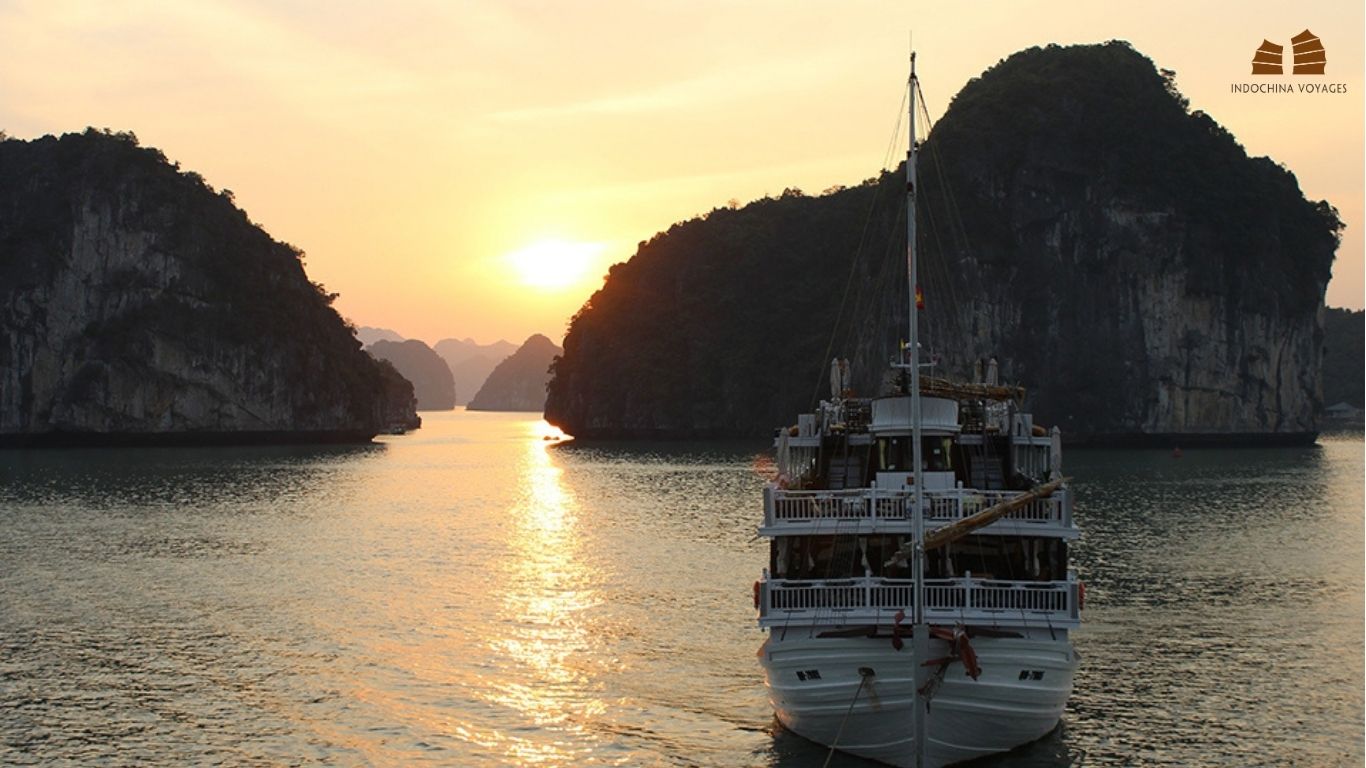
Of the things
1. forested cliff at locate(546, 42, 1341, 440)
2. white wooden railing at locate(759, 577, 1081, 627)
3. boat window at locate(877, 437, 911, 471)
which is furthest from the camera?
forested cliff at locate(546, 42, 1341, 440)

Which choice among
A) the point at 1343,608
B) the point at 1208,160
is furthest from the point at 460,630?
the point at 1208,160

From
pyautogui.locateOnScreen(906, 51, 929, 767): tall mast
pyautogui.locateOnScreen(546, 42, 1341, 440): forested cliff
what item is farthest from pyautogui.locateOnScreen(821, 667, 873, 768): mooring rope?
pyautogui.locateOnScreen(546, 42, 1341, 440): forested cliff

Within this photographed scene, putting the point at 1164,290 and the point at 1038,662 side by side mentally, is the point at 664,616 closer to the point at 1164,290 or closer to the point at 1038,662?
the point at 1038,662

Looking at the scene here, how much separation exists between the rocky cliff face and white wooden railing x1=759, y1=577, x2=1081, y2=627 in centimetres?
16127

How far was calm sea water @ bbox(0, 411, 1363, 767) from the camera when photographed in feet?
94.2

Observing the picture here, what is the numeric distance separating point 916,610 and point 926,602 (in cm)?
122

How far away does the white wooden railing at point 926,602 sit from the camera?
2534 cm

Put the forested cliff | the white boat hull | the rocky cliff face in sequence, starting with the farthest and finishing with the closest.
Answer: the rocky cliff face → the forested cliff → the white boat hull

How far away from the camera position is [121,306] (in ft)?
577

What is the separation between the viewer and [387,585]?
167 feet

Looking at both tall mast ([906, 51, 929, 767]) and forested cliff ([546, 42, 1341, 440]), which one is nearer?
tall mast ([906, 51, 929, 767])

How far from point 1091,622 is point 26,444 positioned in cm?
16170

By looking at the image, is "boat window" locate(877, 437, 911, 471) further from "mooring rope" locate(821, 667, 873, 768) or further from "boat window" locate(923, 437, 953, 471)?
"mooring rope" locate(821, 667, 873, 768)

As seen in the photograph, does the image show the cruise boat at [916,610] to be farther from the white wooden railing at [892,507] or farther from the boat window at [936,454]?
the boat window at [936,454]
